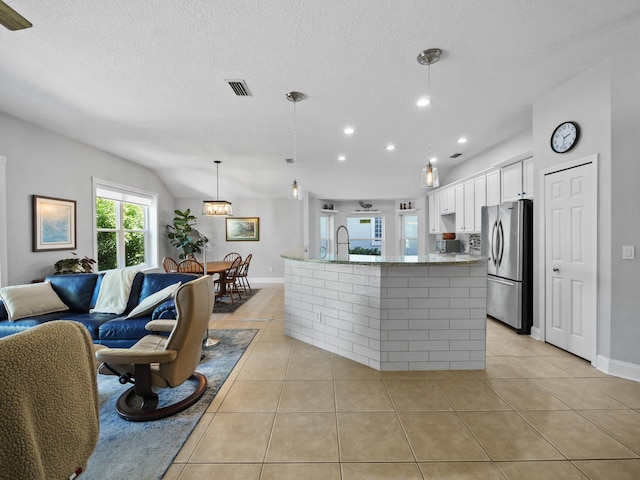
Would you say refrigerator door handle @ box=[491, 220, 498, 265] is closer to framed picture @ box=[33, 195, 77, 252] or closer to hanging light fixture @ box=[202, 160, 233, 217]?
hanging light fixture @ box=[202, 160, 233, 217]

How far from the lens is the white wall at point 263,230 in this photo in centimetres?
802

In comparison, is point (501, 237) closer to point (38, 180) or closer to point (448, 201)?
point (448, 201)

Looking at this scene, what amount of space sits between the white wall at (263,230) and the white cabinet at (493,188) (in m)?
4.51

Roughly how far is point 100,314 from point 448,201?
6.02m

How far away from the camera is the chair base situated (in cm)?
208

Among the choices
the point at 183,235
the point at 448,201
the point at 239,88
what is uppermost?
the point at 239,88

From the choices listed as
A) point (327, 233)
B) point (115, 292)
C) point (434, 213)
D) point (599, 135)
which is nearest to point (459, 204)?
point (434, 213)

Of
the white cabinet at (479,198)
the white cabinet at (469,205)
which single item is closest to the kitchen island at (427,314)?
the white cabinet at (479,198)

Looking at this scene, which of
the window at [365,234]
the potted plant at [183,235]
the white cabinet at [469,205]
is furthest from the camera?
the window at [365,234]

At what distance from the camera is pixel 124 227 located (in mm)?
6109

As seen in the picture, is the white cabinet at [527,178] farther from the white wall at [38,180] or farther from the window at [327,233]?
the white wall at [38,180]

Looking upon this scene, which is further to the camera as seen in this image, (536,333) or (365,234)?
(365,234)

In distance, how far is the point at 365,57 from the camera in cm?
248

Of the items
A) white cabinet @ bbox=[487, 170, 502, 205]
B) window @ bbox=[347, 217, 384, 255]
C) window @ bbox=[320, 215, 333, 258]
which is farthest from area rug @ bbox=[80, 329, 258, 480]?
window @ bbox=[347, 217, 384, 255]
